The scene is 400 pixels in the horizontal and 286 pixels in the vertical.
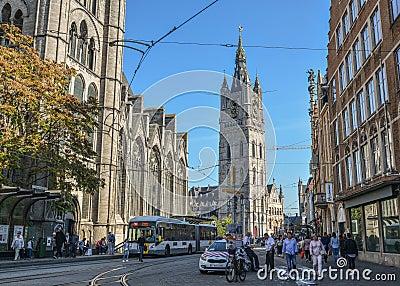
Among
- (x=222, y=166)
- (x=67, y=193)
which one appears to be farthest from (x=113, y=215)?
(x=222, y=166)

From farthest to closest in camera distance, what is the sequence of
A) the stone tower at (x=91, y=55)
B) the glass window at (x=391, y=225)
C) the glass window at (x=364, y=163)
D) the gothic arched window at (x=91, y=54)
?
the gothic arched window at (x=91, y=54) → the stone tower at (x=91, y=55) → the glass window at (x=364, y=163) → the glass window at (x=391, y=225)

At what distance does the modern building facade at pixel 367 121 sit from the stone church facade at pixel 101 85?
17832mm

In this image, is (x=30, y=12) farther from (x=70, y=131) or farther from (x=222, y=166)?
(x=222, y=166)

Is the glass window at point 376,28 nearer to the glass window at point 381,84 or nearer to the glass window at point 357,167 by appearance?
the glass window at point 381,84

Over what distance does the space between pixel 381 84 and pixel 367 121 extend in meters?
2.40

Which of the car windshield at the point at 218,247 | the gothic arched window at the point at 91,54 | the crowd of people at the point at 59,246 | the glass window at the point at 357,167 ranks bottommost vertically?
the crowd of people at the point at 59,246

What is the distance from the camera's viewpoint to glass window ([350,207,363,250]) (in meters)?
22.7

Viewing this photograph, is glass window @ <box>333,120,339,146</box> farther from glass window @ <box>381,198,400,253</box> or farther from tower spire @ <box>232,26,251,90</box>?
tower spire @ <box>232,26,251,90</box>

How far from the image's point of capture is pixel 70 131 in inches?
932

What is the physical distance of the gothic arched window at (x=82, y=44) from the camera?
37.3 m

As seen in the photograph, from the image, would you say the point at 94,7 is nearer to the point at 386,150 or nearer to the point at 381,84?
the point at 381,84

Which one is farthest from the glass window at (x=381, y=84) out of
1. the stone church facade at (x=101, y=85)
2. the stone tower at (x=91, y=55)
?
the stone church facade at (x=101, y=85)

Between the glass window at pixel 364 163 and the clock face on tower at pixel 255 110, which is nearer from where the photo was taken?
the glass window at pixel 364 163

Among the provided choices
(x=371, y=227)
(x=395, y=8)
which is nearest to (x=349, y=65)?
(x=395, y=8)
